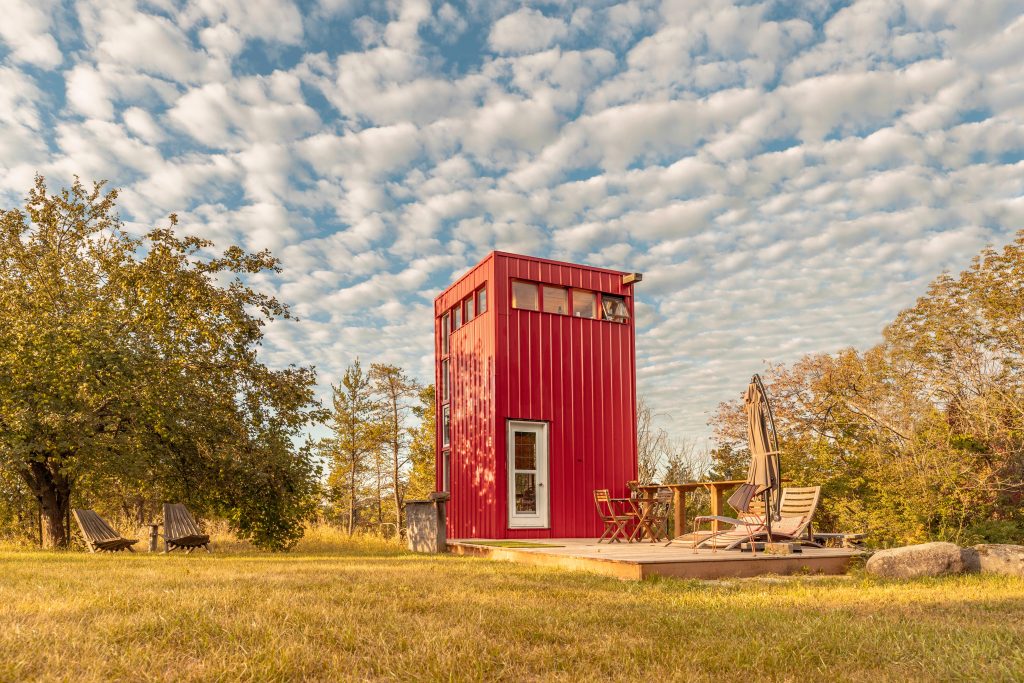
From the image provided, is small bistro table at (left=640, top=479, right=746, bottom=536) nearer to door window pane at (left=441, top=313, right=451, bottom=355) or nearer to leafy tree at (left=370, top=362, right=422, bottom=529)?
door window pane at (left=441, top=313, right=451, bottom=355)

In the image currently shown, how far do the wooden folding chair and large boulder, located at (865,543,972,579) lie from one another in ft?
10.3

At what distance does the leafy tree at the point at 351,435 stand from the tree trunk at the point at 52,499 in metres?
Result: 12.4

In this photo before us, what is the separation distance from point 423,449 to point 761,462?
1722 centimetres

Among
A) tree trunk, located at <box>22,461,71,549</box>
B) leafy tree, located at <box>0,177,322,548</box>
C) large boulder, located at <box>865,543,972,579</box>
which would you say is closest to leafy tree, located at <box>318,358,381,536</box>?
leafy tree, located at <box>0,177,322,548</box>

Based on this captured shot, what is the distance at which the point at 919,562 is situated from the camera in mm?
6789

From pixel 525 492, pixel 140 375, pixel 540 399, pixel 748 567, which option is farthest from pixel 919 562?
pixel 140 375

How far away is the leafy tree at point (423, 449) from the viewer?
2359 centimetres

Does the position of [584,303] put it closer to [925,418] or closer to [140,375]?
[925,418]

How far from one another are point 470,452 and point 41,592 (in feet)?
27.0

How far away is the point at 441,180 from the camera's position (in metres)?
11.3

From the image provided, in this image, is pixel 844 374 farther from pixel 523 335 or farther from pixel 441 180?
pixel 441 180

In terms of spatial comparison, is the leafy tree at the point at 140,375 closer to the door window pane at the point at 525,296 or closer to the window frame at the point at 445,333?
the window frame at the point at 445,333

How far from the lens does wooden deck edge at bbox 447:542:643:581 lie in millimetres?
6681

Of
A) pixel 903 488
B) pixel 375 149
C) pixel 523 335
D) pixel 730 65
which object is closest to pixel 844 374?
pixel 903 488
